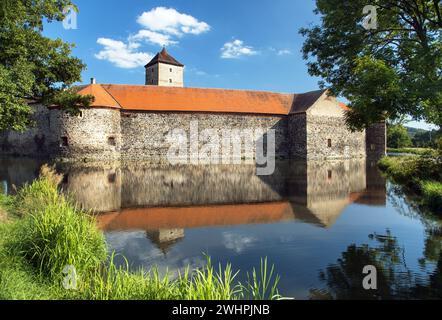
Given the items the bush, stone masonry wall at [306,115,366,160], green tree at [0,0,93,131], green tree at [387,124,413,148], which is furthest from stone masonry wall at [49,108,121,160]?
green tree at [387,124,413,148]

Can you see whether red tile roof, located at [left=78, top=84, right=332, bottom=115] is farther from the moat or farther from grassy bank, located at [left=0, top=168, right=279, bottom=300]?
grassy bank, located at [left=0, top=168, right=279, bottom=300]

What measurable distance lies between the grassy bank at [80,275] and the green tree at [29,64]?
4911 mm

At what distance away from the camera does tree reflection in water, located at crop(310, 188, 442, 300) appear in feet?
16.3

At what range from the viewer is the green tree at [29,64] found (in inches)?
410

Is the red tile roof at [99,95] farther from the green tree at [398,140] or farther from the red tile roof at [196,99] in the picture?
the green tree at [398,140]

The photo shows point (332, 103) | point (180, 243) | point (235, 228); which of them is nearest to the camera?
point (180, 243)

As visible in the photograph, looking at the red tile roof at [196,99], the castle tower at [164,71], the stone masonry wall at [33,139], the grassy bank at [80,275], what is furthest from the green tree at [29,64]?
the castle tower at [164,71]

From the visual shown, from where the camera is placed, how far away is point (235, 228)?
8.79 m

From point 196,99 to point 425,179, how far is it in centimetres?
2393

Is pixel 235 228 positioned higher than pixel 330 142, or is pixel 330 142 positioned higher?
pixel 330 142

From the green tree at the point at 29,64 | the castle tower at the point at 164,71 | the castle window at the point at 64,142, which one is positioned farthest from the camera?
the castle tower at the point at 164,71
